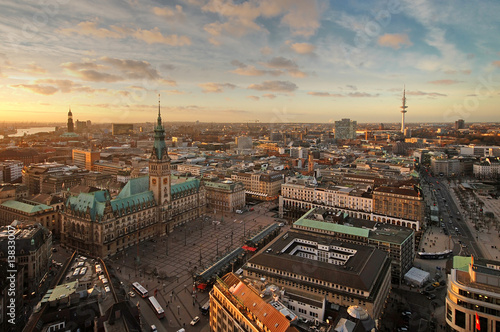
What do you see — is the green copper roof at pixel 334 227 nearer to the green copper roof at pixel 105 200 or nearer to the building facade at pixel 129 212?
the building facade at pixel 129 212

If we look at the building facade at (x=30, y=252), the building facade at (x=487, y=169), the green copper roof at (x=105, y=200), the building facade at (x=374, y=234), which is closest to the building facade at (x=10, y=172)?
the green copper roof at (x=105, y=200)

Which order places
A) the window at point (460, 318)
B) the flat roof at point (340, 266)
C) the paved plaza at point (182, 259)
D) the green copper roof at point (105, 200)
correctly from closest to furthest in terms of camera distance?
the window at point (460, 318), the flat roof at point (340, 266), the paved plaza at point (182, 259), the green copper roof at point (105, 200)

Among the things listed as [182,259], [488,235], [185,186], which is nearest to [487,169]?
[488,235]

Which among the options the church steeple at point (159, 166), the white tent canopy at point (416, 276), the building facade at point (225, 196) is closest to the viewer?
the white tent canopy at point (416, 276)

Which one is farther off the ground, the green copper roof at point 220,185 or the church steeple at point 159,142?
the church steeple at point 159,142

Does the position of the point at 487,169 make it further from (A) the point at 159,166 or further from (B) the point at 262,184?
(A) the point at 159,166

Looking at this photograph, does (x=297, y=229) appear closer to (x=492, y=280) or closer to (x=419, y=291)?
(x=419, y=291)
